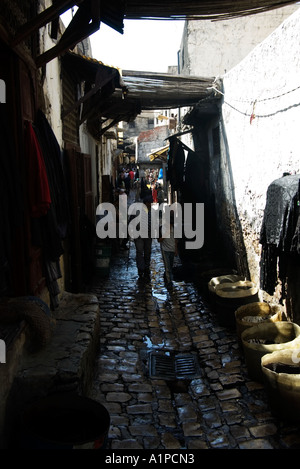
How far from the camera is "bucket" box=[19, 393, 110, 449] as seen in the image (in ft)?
11.0

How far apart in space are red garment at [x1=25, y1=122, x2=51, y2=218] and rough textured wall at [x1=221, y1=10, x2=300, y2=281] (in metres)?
3.37

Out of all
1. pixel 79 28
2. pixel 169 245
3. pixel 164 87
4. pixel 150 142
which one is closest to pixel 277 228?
pixel 79 28

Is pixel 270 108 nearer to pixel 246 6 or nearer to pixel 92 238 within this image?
pixel 246 6

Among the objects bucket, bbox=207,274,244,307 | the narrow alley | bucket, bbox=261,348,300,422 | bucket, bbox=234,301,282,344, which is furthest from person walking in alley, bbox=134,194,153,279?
bucket, bbox=261,348,300,422

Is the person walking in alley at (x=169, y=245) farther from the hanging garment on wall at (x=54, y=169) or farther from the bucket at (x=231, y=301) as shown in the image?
the hanging garment on wall at (x=54, y=169)

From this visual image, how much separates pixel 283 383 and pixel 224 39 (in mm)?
12891

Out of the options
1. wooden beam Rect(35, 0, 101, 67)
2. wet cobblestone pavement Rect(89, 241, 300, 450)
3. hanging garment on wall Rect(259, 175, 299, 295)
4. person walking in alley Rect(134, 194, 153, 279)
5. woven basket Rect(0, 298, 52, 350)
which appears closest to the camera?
wet cobblestone pavement Rect(89, 241, 300, 450)

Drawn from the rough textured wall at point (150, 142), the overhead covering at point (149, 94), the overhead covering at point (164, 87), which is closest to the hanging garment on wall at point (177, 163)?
the overhead covering at point (149, 94)

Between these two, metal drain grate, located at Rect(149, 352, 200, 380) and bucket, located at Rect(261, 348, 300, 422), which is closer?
bucket, located at Rect(261, 348, 300, 422)

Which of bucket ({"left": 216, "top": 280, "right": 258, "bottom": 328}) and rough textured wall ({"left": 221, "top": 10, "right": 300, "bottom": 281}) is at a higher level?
rough textured wall ({"left": 221, "top": 10, "right": 300, "bottom": 281})

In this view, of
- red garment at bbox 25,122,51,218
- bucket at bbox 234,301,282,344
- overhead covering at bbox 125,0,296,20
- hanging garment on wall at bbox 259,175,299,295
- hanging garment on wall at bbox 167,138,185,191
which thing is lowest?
bucket at bbox 234,301,282,344

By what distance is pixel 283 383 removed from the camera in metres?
4.16

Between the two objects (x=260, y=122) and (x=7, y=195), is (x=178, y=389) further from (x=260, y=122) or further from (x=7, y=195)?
(x=260, y=122)

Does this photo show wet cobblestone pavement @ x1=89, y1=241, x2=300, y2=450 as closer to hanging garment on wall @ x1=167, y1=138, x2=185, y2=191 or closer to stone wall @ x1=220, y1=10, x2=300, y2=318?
stone wall @ x1=220, y1=10, x2=300, y2=318
